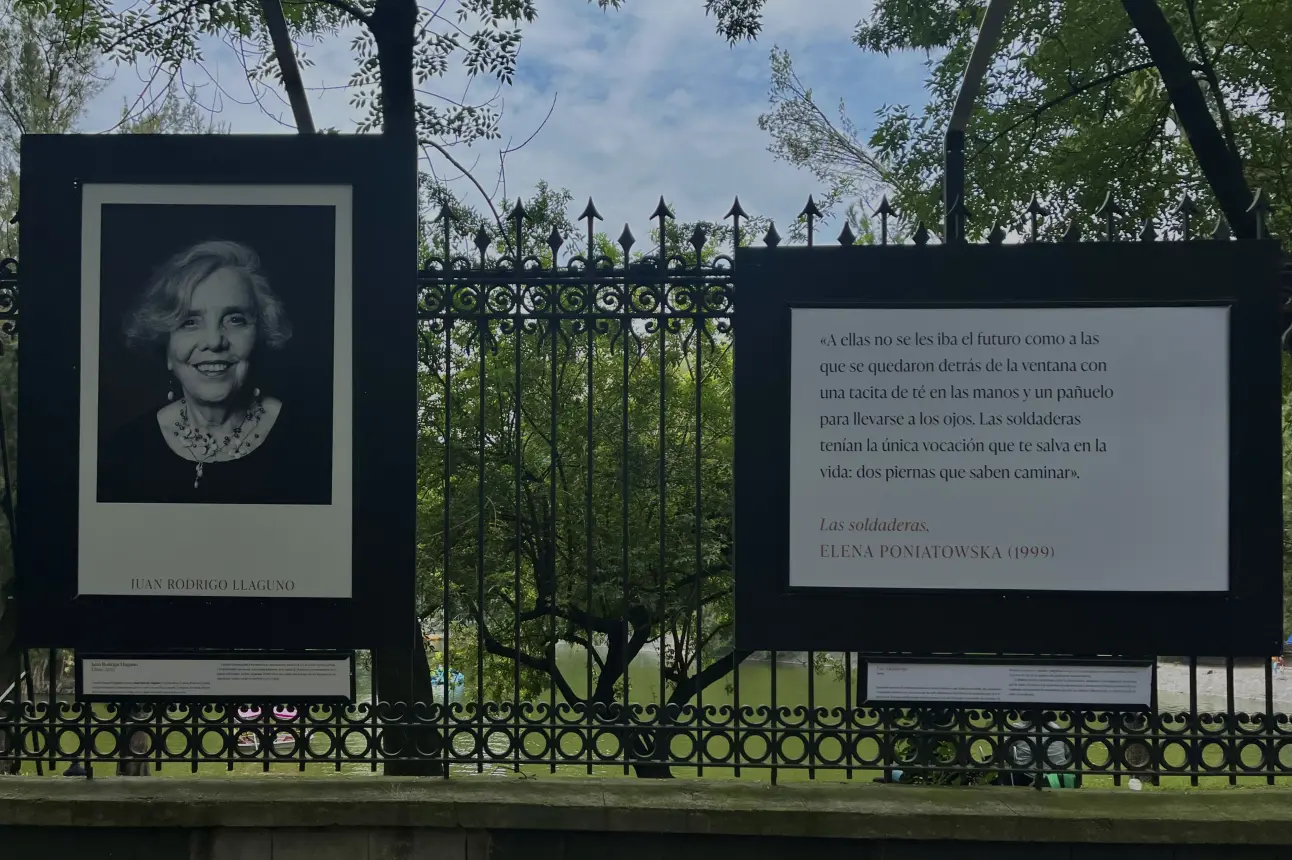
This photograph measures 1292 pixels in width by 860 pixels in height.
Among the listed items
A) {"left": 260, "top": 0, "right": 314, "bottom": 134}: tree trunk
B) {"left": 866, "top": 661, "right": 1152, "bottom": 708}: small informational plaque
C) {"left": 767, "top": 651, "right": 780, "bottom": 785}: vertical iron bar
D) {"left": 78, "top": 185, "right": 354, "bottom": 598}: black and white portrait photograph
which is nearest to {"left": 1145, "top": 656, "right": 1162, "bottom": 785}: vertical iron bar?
{"left": 866, "top": 661, "right": 1152, "bottom": 708}: small informational plaque

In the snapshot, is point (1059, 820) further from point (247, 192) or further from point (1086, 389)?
point (247, 192)

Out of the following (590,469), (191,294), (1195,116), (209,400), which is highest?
(1195,116)

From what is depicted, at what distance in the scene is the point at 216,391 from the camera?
409cm

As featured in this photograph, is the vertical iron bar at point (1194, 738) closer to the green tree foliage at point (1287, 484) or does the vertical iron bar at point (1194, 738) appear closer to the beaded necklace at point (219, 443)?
the green tree foliage at point (1287, 484)

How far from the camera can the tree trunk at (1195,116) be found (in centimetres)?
578

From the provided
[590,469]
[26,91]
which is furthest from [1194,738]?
[26,91]

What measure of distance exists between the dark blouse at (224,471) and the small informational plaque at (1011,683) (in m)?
2.67

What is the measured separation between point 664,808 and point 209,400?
2.73m

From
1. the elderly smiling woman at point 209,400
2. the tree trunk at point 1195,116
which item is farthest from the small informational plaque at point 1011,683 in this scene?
the tree trunk at point 1195,116

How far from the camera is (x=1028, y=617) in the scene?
394 centimetres

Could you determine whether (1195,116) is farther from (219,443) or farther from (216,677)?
(216,677)

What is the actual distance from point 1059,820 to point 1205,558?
130 centimetres

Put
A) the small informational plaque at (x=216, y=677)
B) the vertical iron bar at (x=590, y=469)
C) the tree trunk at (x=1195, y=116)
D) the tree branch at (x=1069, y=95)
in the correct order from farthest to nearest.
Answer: the tree branch at (x=1069, y=95) < the tree trunk at (x=1195, y=116) < the small informational plaque at (x=216, y=677) < the vertical iron bar at (x=590, y=469)

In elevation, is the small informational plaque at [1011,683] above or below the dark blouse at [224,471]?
below
